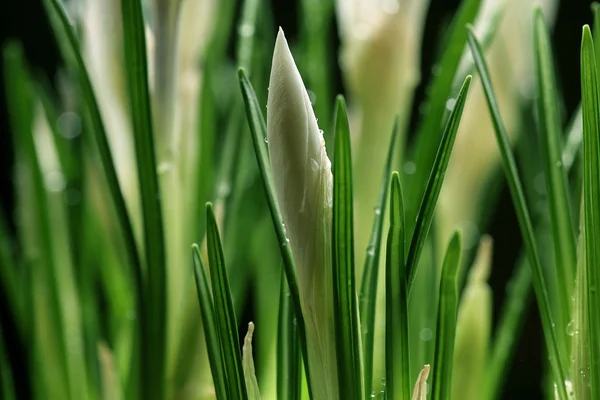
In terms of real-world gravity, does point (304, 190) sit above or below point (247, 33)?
below

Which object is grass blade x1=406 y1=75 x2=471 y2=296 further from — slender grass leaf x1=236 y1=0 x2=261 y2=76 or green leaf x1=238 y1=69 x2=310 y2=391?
slender grass leaf x1=236 y1=0 x2=261 y2=76

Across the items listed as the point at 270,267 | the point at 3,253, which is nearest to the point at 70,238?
the point at 3,253

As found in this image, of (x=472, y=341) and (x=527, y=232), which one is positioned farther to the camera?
(x=472, y=341)

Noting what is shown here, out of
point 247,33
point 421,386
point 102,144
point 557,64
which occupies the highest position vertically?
point 557,64

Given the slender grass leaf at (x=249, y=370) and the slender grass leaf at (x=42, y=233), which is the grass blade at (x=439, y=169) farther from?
the slender grass leaf at (x=42, y=233)

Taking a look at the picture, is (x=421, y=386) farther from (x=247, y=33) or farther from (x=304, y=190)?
(x=247, y=33)

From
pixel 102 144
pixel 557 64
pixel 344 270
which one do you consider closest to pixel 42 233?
pixel 102 144
